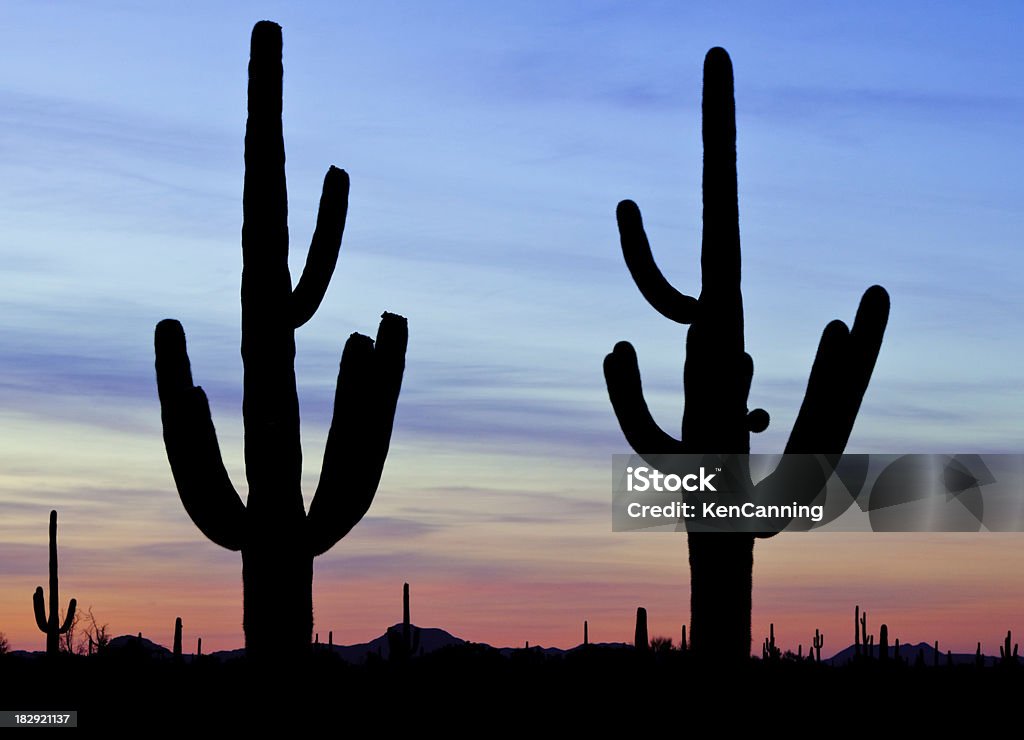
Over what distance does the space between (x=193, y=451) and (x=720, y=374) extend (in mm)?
5425

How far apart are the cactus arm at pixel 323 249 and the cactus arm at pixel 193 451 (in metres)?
1.19

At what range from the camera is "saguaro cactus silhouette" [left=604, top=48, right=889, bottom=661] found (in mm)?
15156

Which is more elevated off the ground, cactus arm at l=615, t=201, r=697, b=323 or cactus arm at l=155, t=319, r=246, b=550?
cactus arm at l=615, t=201, r=697, b=323

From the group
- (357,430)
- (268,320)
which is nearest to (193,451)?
(268,320)

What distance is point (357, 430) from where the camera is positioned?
13969 mm

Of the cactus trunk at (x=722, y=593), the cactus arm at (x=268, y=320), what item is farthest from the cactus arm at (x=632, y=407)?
the cactus arm at (x=268, y=320)

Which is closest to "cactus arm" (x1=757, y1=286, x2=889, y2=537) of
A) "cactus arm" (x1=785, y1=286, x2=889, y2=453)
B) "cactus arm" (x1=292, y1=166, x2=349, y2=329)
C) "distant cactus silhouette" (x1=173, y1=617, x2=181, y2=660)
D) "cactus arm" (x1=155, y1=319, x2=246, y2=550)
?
"cactus arm" (x1=785, y1=286, x2=889, y2=453)

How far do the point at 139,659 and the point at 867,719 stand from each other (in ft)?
36.4

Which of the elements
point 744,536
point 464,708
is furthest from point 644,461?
point 464,708

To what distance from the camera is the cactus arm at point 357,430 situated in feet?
45.7

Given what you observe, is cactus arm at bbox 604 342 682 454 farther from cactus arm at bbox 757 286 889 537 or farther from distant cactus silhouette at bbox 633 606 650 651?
distant cactus silhouette at bbox 633 606 650 651

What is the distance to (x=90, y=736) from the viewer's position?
45.6 ft

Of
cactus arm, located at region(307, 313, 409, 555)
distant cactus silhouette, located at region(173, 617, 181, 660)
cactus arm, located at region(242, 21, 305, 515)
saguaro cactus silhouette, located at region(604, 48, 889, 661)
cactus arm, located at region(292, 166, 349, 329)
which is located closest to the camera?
cactus arm, located at region(307, 313, 409, 555)

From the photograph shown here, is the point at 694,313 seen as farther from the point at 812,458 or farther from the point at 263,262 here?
the point at 263,262
